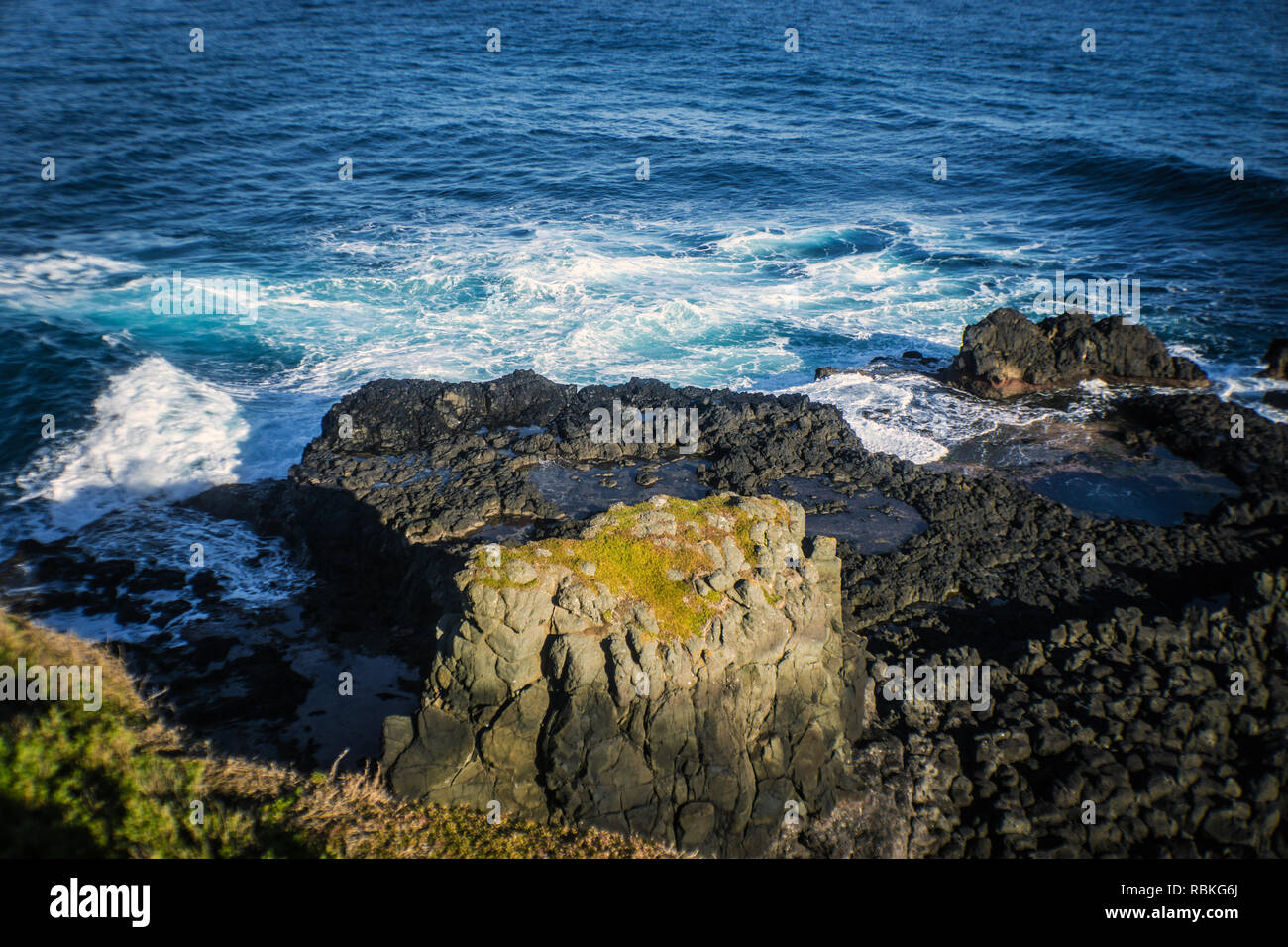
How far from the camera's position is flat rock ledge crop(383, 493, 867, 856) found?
11.9 meters

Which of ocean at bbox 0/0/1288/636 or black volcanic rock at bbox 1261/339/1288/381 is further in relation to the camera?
black volcanic rock at bbox 1261/339/1288/381

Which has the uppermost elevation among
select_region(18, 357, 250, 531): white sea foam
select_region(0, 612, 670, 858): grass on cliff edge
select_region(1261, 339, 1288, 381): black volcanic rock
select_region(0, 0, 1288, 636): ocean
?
select_region(0, 0, 1288, 636): ocean

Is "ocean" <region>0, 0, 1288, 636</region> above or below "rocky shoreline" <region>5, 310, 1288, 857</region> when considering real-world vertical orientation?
above

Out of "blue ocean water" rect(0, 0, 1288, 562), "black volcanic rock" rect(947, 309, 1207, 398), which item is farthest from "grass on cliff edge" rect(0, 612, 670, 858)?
"black volcanic rock" rect(947, 309, 1207, 398)

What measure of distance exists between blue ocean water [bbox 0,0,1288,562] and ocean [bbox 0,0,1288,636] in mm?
192

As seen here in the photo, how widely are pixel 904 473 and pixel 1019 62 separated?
58.3 m

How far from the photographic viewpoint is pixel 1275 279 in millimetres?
33656

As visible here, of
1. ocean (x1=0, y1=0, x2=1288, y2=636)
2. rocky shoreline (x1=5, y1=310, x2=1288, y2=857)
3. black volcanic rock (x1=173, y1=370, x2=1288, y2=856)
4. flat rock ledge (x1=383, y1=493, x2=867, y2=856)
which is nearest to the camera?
flat rock ledge (x1=383, y1=493, x2=867, y2=856)

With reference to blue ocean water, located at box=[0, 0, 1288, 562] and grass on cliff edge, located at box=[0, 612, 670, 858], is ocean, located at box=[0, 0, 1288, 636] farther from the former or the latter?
grass on cliff edge, located at box=[0, 612, 670, 858]

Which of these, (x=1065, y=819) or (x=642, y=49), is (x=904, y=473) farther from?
(x=642, y=49)

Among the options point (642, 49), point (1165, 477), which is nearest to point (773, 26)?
point (642, 49)

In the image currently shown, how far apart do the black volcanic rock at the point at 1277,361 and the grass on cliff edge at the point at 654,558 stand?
22.1 m

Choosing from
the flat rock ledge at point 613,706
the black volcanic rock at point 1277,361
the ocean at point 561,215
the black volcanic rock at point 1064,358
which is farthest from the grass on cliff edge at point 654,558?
the black volcanic rock at point 1277,361

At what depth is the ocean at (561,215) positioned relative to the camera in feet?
84.9
